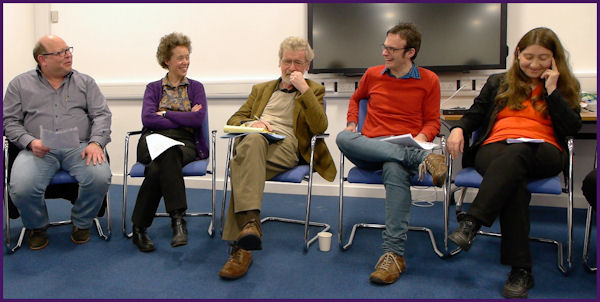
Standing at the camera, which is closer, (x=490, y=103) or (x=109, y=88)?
(x=490, y=103)

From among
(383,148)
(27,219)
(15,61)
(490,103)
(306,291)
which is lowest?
(306,291)

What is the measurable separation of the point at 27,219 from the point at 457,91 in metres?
2.80

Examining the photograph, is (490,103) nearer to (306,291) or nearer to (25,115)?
(306,291)

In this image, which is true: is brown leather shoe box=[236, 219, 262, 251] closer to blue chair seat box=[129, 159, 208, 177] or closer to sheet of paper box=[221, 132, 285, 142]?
sheet of paper box=[221, 132, 285, 142]

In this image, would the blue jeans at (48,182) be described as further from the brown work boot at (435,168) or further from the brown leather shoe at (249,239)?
the brown work boot at (435,168)

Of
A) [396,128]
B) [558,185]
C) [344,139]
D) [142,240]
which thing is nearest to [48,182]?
[142,240]

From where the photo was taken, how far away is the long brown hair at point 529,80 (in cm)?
204

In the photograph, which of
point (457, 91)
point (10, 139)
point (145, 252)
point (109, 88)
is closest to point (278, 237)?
point (145, 252)

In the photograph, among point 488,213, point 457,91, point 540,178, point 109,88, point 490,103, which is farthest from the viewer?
point 109,88

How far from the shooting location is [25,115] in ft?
8.14

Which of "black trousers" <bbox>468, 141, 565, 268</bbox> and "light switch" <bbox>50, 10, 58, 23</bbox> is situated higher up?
"light switch" <bbox>50, 10, 58, 23</bbox>

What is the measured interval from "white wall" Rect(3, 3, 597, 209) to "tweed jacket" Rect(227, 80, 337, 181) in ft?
3.39

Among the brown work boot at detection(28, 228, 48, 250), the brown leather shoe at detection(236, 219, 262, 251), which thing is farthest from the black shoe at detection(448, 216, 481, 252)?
the brown work boot at detection(28, 228, 48, 250)

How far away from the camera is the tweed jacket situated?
2334 millimetres
